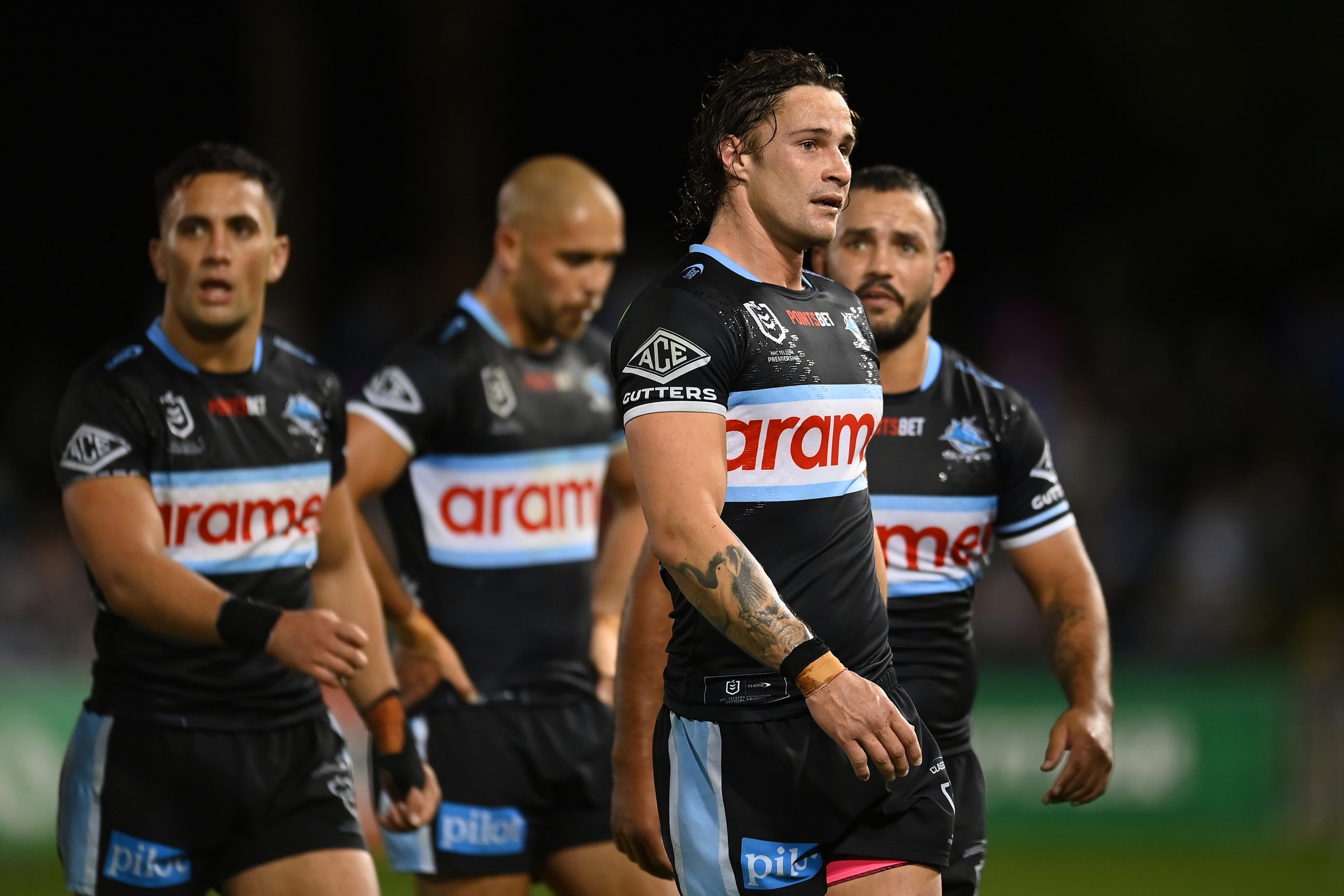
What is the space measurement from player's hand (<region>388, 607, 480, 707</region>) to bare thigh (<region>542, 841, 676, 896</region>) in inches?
24.0

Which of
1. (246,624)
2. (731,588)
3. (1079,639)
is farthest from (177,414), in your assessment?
(1079,639)

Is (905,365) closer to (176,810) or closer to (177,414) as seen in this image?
(177,414)

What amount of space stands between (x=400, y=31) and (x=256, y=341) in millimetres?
18725

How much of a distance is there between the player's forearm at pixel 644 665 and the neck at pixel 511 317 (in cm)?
206

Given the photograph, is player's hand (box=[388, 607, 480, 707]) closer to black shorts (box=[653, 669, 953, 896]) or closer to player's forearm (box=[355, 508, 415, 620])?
player's forearm (box=[355, 508, 415, 620])

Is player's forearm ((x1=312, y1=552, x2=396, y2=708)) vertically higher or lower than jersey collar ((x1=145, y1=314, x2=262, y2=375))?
lower

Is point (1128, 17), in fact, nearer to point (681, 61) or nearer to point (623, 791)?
point (681, 61)

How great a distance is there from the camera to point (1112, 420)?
15211 millimetres

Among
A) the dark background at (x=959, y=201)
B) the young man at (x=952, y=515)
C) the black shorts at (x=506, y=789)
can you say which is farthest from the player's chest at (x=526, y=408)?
the dark background at (x=959, y=201)

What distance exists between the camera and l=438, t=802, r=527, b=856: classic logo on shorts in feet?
19.2

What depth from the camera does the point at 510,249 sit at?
6.46 metres

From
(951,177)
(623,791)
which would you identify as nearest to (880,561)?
(623,791)

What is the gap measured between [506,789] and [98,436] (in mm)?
1828

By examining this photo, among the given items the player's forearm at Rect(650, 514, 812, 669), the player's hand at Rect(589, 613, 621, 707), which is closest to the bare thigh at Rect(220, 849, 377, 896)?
the player's hand at Rect(589, 613, 621, 707)
